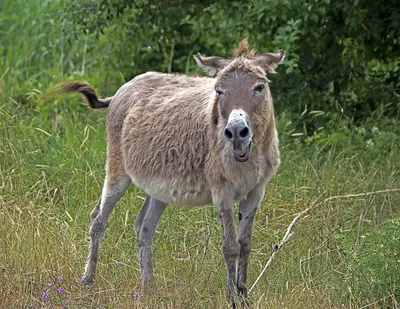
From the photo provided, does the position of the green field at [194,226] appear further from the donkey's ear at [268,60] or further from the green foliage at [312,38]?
the donkey's ear at [268,60]

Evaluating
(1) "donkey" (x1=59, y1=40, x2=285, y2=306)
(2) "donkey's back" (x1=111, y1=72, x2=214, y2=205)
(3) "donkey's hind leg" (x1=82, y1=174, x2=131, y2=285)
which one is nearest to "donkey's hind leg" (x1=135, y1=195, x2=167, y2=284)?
(1) "donkey" (x1=59, y1=40, x2=285, y2=306)

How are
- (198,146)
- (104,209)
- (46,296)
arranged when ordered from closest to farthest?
(46,296) → (198,146) → (104,209)

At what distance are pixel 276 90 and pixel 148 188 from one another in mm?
2371

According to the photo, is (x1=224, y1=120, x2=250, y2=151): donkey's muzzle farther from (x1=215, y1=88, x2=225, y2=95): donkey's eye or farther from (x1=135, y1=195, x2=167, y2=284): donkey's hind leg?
(x1=135, y1=195, x2=167, y2=284): donkey's hind leg

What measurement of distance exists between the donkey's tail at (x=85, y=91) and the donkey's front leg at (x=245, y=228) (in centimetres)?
171

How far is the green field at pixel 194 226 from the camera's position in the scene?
6.09 m

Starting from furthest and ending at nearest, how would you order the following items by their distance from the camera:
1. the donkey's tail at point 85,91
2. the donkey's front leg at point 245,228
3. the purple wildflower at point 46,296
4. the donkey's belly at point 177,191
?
the donkey's tail at point 85,91
the donkey's belly at point 177,191
the donkey's front leg at point 245,228
the purple wildflower at point 46,296

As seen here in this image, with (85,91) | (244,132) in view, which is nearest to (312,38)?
(85,91)

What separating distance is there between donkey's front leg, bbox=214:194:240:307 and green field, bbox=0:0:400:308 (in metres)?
0.15

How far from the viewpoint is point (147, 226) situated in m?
7.32

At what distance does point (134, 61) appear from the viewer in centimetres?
1047

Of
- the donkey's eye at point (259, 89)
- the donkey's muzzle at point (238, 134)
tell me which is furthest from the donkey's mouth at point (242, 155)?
the donkey's eye at point (259, 89)

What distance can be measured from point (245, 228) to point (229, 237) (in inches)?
8.0

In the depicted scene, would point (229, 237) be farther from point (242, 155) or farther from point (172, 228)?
point (172, 228)
